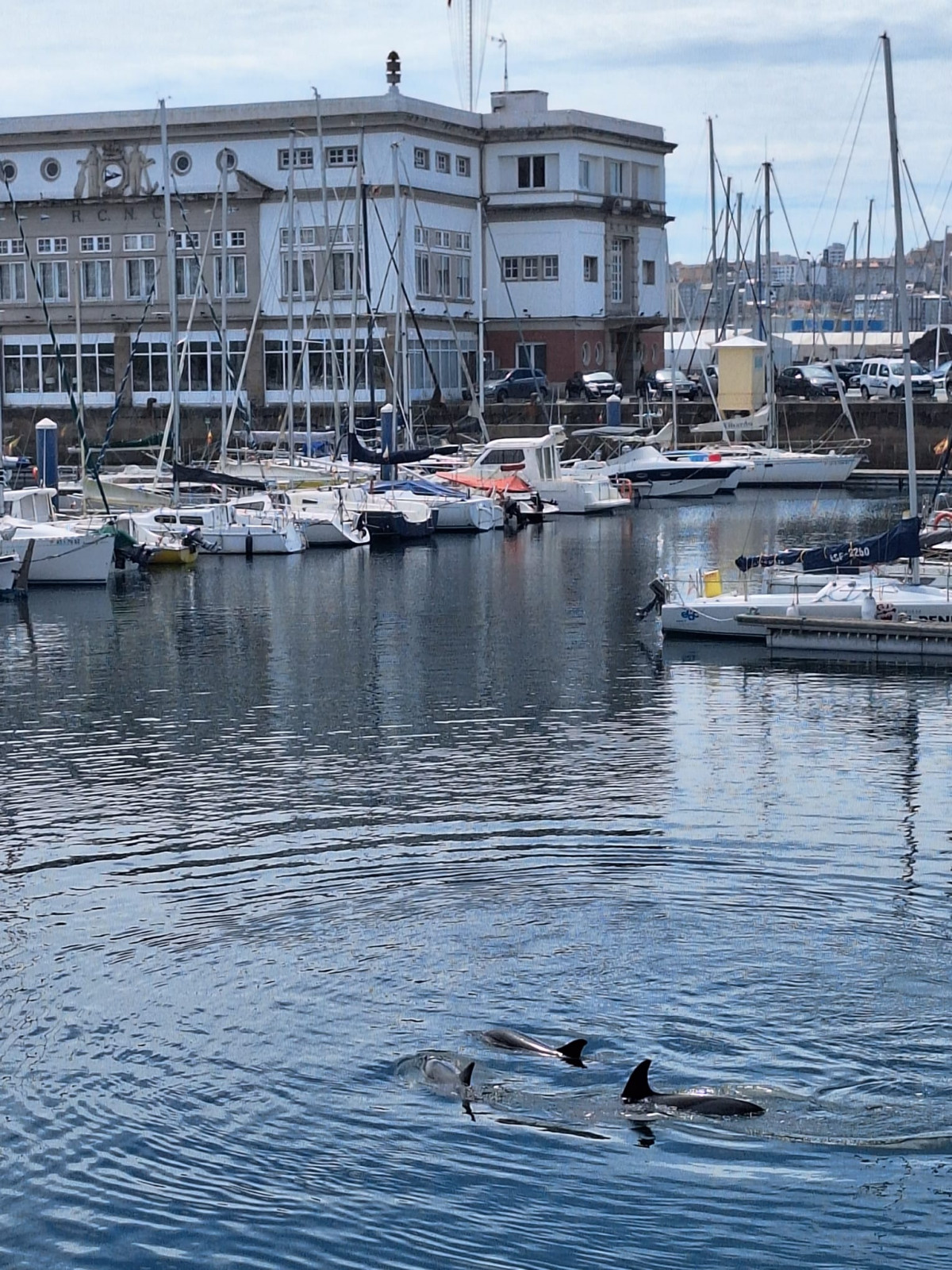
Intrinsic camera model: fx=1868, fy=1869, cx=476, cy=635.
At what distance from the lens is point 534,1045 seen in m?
18.4

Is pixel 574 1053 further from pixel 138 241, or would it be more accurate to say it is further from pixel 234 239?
pixel 138 241

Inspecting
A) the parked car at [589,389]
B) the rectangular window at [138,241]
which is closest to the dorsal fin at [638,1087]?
the parked car at [589,389]

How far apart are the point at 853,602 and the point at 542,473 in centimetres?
3811

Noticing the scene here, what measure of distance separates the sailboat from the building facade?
48.9 metres

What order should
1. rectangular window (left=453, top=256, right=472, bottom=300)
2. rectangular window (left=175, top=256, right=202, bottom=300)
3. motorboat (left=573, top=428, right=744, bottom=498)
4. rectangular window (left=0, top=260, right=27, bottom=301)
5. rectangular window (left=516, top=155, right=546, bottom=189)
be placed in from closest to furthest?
motorboat (left=573, top=428, right=744, bottom=498)
rectangular window (left=175, top=256, right=202, bottom=300)
rectangular window (left=0, top=260, right=27, bottom=301)
rectangular window (left=453, top=256, right=472, bottom=300)
rectangular window (left=516, top=155, right=546, bottom=189)

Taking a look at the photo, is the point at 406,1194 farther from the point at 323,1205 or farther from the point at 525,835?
the point at 525,835

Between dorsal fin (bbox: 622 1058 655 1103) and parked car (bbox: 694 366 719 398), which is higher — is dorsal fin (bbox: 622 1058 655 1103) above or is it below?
below

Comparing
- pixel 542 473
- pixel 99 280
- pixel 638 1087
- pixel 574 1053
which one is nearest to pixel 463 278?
pixel 99 280

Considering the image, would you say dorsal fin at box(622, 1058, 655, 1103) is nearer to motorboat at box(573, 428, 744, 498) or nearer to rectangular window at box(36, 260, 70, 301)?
motorboat at box(573, 428, 744, 498)

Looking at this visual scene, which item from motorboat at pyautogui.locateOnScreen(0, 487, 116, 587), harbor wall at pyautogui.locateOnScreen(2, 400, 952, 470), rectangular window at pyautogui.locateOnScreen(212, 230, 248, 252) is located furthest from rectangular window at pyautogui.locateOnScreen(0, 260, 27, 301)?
motorboat at pyautogui.locateOnScreen(0, 487, 116, 587)

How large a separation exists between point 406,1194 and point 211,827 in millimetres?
11341

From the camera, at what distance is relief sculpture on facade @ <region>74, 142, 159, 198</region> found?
99.7 meters

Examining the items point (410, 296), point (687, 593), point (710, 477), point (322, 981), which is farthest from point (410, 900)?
point (410, 296)

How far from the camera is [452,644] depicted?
142 feet
